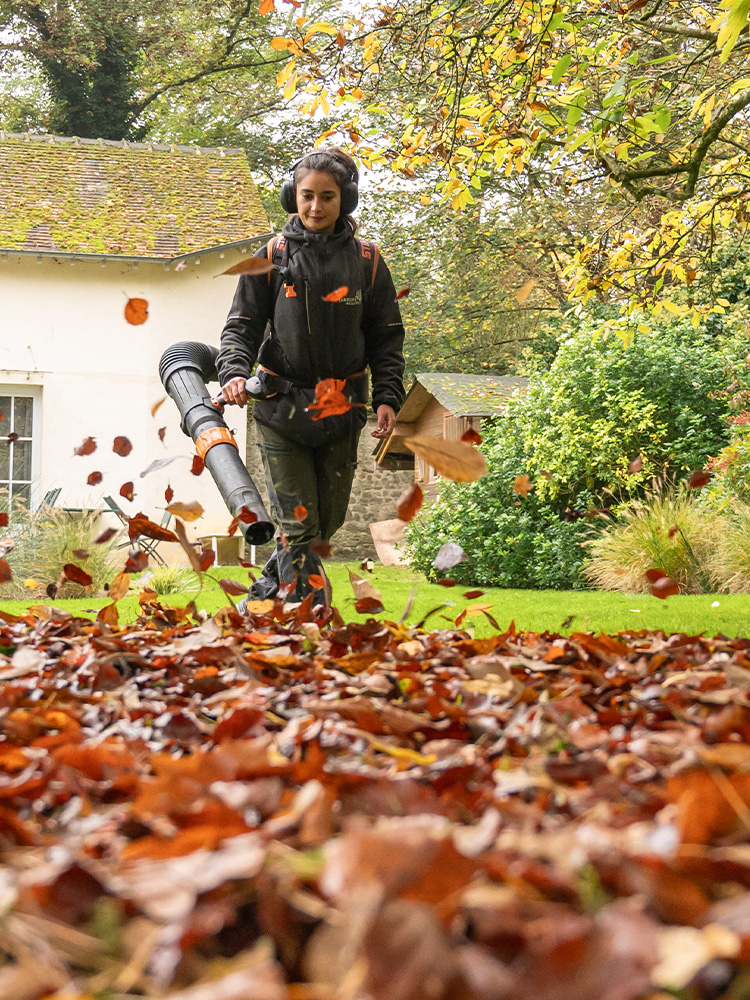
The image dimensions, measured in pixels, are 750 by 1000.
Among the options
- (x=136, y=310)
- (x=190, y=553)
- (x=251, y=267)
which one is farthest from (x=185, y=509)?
(x=251, y=267)

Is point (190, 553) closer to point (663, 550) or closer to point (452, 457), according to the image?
point (452, 457)

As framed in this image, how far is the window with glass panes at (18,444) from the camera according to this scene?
38.0 ft

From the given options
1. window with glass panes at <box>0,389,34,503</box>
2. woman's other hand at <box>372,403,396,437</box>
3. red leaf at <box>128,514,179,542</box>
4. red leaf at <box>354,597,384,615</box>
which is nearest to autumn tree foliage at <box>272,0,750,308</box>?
woman's other hand at <box>372,403,396,437</box>

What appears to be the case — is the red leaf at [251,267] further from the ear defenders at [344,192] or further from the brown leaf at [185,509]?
the ear defenders at [344,192]

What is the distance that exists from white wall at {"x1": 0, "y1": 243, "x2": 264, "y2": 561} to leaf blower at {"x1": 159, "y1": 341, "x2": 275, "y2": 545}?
7.42 meters

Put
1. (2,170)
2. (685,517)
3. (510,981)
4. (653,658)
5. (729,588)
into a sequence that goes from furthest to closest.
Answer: (2,170) < (685,517) < (729,588) < (653,658) < (510,981)

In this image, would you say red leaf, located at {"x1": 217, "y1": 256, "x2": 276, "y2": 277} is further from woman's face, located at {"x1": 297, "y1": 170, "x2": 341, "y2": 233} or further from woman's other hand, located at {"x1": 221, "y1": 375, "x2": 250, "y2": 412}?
woman's face, located at {"x1": 297, "y1": 170, "x2": 341, "y2": 233}

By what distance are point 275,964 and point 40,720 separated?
850mm

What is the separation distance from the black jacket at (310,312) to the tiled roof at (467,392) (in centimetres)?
848

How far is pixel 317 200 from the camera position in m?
3.68

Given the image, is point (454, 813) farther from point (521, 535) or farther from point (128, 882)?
point (521, 535)

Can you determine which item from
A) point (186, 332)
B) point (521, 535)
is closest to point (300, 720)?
point (521, 535)

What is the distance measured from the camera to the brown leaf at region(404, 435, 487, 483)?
213 cm

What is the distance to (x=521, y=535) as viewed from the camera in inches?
357
